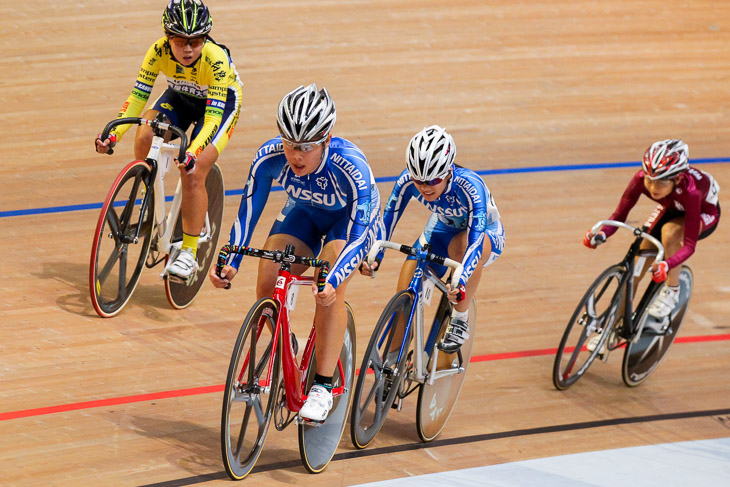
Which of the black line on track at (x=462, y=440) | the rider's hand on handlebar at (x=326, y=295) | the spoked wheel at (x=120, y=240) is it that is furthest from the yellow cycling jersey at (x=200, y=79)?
the black line on track at (x=462, y=440)

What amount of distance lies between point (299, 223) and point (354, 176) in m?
0.33

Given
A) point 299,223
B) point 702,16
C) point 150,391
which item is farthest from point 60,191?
point 702,16

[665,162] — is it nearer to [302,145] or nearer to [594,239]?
[594,239]

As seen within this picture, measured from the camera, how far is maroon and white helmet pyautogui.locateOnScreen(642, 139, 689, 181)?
4.72 m

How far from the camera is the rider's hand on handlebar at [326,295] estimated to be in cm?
339

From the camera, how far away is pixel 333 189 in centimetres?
362

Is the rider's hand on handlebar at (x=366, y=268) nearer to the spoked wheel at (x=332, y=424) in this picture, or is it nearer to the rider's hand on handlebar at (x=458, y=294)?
the spoked wheel at (x=332, y=424)

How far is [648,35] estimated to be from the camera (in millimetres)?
9656

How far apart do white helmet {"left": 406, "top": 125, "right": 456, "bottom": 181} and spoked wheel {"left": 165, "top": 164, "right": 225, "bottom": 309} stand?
1513 millimetres

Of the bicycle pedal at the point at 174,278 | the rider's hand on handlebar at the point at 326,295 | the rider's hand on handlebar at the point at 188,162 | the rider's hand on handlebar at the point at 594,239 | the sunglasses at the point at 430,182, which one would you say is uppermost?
the sunglasses at the point at 430,182

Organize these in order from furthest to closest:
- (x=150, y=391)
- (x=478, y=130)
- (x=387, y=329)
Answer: (x=478, y=130), (x=150, y=391), (x=387, y=329)

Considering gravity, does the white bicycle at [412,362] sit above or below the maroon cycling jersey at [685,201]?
below

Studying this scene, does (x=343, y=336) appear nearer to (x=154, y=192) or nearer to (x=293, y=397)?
(x=293, y=397)

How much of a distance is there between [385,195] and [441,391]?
9.10ft
